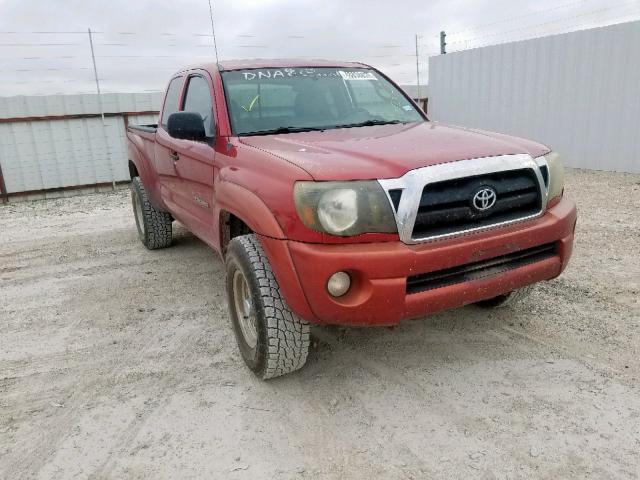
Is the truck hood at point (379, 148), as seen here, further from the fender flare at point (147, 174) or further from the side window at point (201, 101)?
the fender flare at point (147, 174)

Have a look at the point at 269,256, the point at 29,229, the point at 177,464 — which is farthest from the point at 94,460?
the point at 29,229

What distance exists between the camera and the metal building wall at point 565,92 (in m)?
8.66

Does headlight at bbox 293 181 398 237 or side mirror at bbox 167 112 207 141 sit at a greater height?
side mirror at bbox 167 112 207 141

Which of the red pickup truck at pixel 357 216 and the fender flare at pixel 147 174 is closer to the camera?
the red pickup truck at pixel 357 216

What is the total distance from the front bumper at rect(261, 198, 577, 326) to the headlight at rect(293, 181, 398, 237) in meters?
0.08

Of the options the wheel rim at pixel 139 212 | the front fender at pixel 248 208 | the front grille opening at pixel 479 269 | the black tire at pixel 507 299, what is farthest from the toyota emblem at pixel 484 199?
the wheel rim at pixel 139 212

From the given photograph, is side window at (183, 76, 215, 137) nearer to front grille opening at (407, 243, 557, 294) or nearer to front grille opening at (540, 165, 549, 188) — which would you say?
front grille opening at (407, 243, 557, 294)

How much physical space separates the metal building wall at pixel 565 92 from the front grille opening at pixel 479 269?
24.4 feet

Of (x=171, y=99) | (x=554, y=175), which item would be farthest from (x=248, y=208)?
(x=171, y=99)

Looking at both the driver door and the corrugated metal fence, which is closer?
the driver door

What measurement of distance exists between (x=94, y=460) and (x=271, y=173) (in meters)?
1.53

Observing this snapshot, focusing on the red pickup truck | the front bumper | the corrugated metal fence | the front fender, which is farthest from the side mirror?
the corrugated metal fence

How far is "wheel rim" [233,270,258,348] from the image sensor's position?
113 inches

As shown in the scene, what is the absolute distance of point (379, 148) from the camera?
8.34 ft
